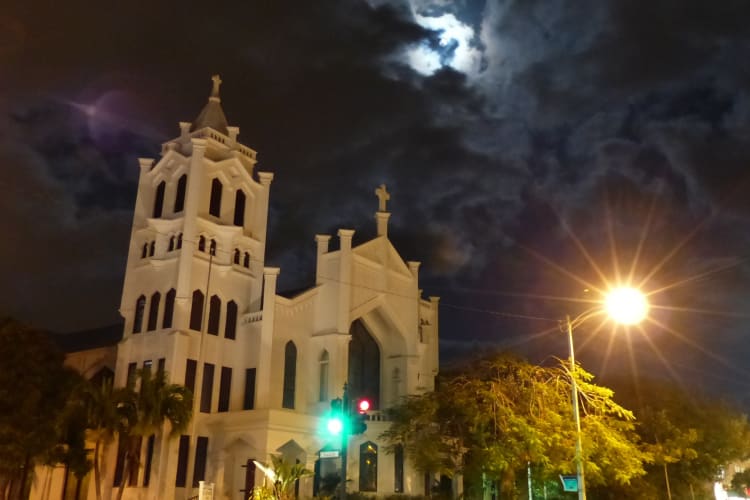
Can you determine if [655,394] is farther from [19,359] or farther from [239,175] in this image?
[19,359]

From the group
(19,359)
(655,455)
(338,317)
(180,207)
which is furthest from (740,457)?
(19,359)

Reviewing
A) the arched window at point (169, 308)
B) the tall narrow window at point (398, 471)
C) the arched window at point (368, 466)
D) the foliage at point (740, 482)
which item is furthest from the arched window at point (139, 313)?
the foliage at point (740, 482)

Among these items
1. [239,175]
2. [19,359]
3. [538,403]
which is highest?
[239,175]

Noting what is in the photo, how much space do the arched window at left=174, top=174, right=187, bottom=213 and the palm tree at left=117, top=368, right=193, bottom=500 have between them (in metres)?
10.5

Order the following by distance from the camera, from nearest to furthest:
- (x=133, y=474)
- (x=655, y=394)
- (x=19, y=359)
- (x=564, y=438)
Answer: (x=564, y=438) < (x=19, y=359) < (x=133, y=474) < (x=655, y=394)

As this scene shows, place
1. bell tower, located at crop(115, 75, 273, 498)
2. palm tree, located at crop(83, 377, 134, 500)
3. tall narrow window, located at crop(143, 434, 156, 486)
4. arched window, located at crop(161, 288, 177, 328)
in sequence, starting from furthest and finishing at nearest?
arched window, located at crop(161, 288, 177, 328) < bell tower, located at crop(115, 75, 273, 498) < tall narrow window, located at crop(143, 434, 156, 486) < palm tree, located at crop(83, 377, 134, 500)

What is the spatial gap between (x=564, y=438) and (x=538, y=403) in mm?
1842

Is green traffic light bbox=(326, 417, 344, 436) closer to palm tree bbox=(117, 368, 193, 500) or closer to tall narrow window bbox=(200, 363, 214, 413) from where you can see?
palm tree bbox=(117, 368, 193, 500)

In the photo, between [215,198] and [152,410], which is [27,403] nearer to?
[152,410]

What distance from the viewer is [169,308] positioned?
36281mm

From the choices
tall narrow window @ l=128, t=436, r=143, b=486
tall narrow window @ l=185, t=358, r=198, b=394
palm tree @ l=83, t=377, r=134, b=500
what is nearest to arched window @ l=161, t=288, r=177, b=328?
tall narrow window @ l=185, t=358, r=198, b=394

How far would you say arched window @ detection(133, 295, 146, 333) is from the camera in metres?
37.3

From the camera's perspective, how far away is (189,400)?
31844mm

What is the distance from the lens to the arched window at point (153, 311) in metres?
36.6
